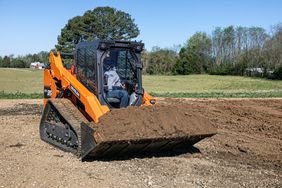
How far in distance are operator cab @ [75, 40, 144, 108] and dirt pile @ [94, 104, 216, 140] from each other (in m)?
0.82

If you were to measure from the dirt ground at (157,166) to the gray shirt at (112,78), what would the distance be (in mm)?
1540

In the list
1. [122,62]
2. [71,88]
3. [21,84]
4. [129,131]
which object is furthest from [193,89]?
[129,131]

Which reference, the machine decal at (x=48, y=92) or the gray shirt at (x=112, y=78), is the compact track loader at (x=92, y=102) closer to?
the gray shirt at (x=112, y=78)

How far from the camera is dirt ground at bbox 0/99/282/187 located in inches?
257

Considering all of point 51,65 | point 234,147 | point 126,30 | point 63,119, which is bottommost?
point 234,147

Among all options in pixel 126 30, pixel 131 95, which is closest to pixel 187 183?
pixel 131 95

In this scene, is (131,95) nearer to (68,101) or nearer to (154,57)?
(68,101)

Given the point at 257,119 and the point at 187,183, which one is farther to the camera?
the point at 257,119

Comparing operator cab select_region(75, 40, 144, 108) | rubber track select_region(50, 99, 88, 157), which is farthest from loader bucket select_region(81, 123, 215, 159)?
operator cab select_region(75, 40, 144, 108)

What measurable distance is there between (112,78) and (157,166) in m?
2.02

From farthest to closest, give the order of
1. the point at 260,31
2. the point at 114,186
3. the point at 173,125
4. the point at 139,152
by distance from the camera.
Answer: the point at 260,31 < the point at 139,152 < the point at 173,125 < the point at 114,186

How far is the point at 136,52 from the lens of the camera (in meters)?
8.85

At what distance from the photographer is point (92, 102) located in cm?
796

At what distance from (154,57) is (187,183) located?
6435 centimetres
